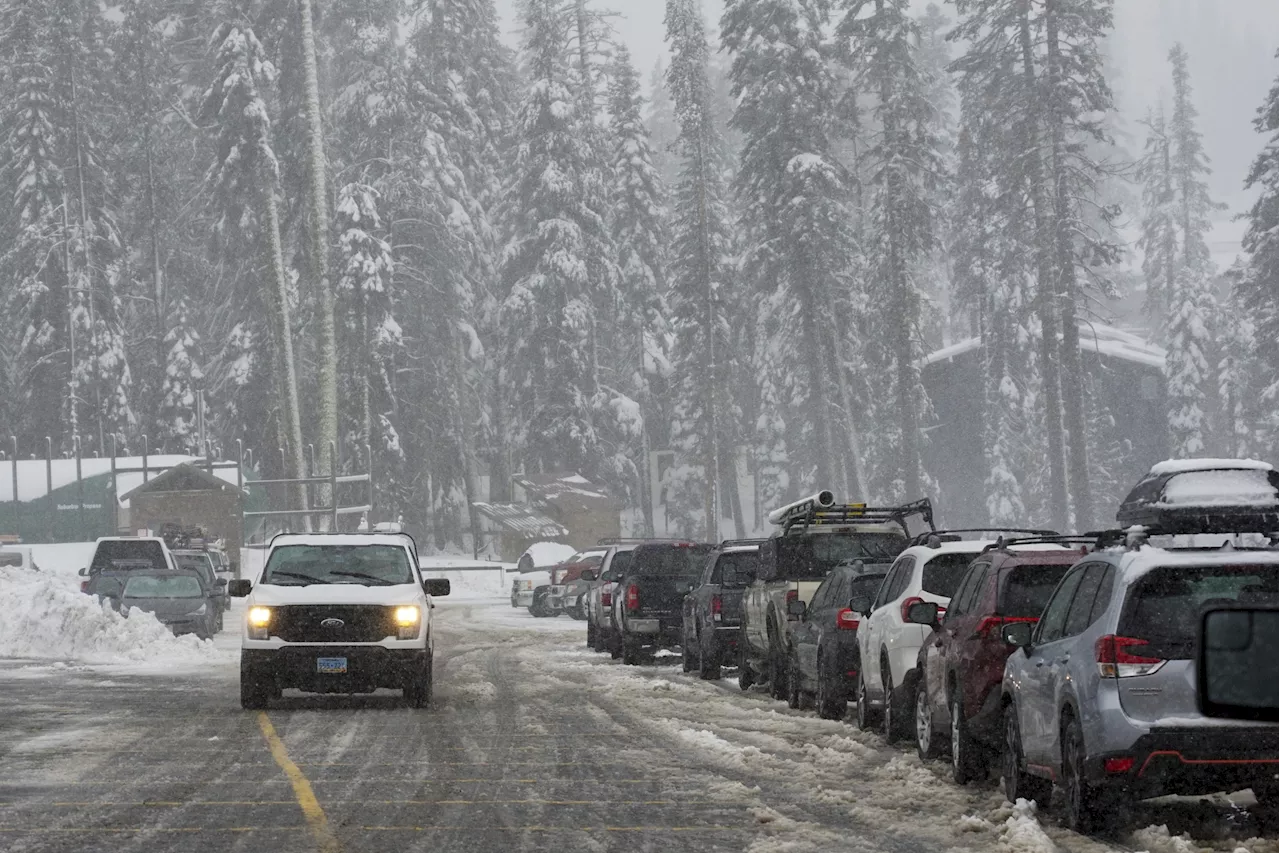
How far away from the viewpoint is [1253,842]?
32.3 feet

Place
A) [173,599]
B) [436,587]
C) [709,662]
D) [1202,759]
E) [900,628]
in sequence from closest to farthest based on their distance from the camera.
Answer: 1. [1202,759]
2. [900,628]
3. [436,587]
4. [709,662]
5. [173,599]

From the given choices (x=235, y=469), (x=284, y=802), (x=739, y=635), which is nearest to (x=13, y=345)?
(x=235, y=469)

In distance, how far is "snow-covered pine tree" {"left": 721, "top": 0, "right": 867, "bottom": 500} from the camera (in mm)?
67875

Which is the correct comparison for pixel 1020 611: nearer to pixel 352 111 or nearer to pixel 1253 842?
pixel 1253 842

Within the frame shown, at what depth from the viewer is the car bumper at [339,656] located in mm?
19578

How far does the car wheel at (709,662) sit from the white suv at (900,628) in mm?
6904

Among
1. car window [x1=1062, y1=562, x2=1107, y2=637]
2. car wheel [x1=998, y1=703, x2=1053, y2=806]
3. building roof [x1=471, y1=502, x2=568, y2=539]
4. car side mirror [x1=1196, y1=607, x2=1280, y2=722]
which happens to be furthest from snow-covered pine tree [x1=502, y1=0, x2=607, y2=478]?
car side mirror [x1=1196, y1=607, x2=1280, y2=722]

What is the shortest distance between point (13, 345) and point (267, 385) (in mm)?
16799

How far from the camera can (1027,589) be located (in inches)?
522

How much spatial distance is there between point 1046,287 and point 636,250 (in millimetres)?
38942

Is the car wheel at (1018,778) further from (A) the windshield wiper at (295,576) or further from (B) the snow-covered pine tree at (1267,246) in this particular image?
(B) the snow-covered pine tree at (1267,246)

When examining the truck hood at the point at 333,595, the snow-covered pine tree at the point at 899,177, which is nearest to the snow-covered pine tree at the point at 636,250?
the snow-covered pine tree at the point at 899,177

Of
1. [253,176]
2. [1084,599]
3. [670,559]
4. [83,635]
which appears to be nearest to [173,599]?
[83,635]

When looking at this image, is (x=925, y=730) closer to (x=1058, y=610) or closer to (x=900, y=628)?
(x=900, y=628)
